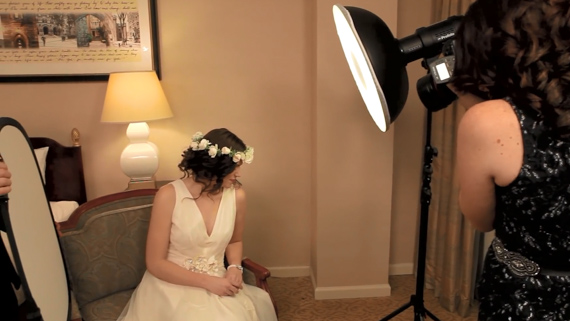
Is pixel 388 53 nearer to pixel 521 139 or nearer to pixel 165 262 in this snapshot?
pixel 521 139

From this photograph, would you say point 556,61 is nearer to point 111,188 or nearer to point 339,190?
point 339,190

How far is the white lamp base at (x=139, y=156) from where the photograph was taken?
7.87 feet

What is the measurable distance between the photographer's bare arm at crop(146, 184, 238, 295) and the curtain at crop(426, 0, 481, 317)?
4.16ft

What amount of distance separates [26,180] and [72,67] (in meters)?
1.60

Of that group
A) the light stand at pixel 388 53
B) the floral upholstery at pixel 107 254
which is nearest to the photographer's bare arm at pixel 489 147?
the light stand at pixel 388 53

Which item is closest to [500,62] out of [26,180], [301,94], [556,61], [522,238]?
[556,61]

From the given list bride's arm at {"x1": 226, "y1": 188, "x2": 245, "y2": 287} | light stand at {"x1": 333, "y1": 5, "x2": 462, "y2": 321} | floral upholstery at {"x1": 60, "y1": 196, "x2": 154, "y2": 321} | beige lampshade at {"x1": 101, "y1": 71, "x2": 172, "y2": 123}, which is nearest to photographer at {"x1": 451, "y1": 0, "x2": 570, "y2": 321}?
light stand at {"x1": 333, "y1": 5, "x2": 462, "y2": 321}

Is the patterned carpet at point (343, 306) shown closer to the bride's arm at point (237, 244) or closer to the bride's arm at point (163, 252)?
the bride's arm at point (237, 244)

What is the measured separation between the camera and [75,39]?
2613 mm

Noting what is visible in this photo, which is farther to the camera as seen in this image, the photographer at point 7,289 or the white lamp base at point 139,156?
the white lamp base at point 139,156

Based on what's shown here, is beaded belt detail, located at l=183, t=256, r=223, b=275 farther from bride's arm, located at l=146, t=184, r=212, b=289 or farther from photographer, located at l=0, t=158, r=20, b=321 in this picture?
photographer, located at l=0, t=158, r=20, b=321

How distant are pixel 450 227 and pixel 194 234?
1.39 meters

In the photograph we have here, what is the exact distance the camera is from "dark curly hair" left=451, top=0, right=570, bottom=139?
0.80 meters

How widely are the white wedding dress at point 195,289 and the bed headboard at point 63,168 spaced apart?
100 cm
